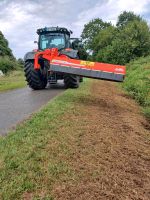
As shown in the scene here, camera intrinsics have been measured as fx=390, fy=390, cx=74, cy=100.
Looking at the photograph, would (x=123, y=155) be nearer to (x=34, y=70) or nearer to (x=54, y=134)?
(x=54, y=134)

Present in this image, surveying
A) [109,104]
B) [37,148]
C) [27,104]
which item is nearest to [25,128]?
[37,148]

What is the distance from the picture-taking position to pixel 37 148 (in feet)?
19.6

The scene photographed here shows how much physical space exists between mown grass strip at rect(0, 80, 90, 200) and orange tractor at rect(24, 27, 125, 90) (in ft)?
12.7

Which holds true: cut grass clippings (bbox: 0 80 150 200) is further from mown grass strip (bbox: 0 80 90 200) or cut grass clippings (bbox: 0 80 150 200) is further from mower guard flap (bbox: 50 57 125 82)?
mower guard flap (bbox: 50 57 125 82)

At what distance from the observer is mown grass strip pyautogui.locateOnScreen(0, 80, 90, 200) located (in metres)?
4.60

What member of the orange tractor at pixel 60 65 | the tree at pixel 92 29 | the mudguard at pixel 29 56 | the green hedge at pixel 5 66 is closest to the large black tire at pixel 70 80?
the orange tractor at pixel 60 65

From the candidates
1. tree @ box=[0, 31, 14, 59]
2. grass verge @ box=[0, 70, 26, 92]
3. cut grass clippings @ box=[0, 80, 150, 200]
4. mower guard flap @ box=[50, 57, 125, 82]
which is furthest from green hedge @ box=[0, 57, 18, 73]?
cut grass clippings @ box=[0, 80, 150, 200]

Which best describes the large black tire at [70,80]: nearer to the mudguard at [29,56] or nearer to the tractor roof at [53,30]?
the mudguard at [29,56]

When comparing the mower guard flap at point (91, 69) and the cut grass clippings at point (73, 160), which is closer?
the cut grass clippings at point (73, 160)

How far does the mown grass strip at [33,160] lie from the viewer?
460cm

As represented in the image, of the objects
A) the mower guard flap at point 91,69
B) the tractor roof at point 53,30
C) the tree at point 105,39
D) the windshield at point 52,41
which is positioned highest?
the tree at point 105,39

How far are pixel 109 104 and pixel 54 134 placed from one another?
5.50 metres

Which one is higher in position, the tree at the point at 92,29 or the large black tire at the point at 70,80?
the tree at the point at 92,29

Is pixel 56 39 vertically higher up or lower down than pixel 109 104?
higher up
